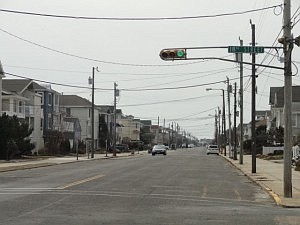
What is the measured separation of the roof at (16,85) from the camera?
246 feet

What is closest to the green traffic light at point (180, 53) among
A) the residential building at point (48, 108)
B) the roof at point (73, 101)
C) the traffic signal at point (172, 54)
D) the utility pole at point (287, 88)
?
the traffic signal at point (172, 54)

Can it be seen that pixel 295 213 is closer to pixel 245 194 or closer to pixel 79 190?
pixel 245 194

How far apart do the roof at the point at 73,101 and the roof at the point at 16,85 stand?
28945 mm

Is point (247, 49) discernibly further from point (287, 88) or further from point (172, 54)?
point (172, 54)

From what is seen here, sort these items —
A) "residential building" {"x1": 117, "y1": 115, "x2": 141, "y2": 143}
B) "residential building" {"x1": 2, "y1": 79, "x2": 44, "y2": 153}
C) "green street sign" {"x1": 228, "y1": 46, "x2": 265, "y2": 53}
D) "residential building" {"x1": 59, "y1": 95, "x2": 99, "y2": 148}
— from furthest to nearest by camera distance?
"residential building" {"x1": 117, "y1": 115, "x2": 141, "y2": 143}, "residential building" {"x1": 59, "y1": 95, "x2": 99, "y2": 148}, "residential building" {"x1": 2, "y1": 79, "x2": 44, "y2": 153}, "green street sign" {"x1": 228, "y1": 46, "x2": 265, "y2": 53}

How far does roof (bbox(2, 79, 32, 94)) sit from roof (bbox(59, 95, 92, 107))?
28.9 m

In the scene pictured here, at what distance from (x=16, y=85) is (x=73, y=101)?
107 ft

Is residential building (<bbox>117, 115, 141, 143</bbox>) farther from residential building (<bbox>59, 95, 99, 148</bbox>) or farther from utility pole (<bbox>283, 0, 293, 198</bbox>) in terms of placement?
utility pole (<bbox>283, 0, 293, 198</bbox>)

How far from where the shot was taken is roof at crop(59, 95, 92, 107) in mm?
107369

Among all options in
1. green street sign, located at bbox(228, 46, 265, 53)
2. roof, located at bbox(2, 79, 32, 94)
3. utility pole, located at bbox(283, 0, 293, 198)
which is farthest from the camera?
roof, located at bbox(2, 79, 32, 94)

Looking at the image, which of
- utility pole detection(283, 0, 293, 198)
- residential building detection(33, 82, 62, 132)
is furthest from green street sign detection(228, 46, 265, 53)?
residential building detection(33, 82, 62, 132)

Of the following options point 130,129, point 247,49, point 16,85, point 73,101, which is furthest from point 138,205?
point 130,129

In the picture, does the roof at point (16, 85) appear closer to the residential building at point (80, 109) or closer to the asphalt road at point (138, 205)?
the residential building at point (80, 109)

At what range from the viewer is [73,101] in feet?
358
